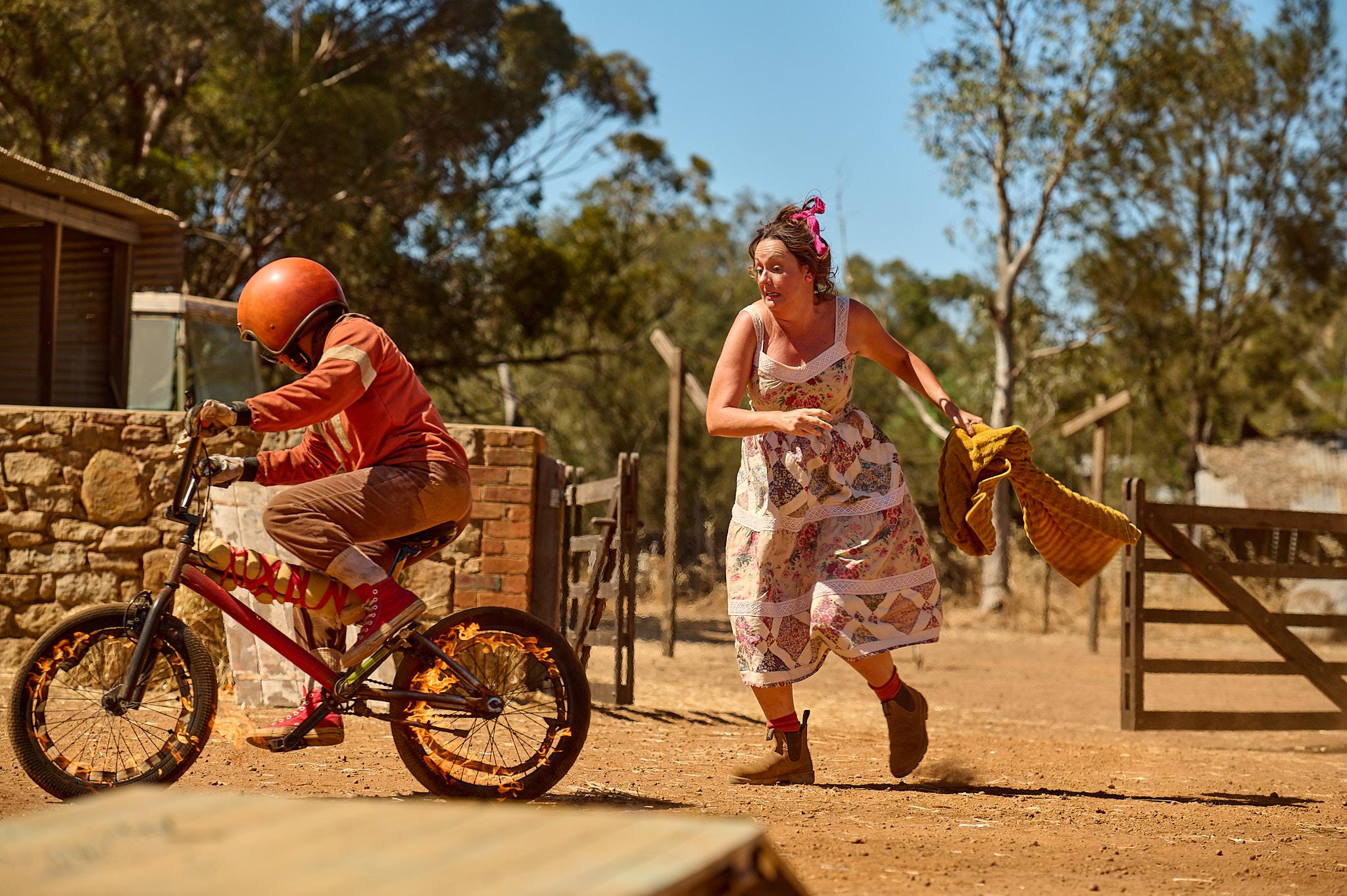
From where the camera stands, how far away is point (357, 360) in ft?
12.8

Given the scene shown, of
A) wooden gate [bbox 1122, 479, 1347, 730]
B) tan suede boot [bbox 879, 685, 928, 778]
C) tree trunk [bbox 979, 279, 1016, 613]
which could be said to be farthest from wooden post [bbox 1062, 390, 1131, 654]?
tan suede boot [bbox 879, 685, 928, 778]

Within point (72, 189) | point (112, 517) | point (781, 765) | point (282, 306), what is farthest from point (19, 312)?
point (781, 765)

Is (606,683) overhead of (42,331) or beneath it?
beneath

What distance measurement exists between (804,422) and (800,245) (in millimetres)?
858

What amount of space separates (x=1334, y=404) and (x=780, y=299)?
176ft

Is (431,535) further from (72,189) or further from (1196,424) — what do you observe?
(1196,424)

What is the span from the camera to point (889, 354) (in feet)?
16.6

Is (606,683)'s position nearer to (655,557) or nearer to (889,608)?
(889,608)

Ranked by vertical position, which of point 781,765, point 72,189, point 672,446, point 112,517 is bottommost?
point 781,765

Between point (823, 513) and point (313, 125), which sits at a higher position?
point (313, 125)

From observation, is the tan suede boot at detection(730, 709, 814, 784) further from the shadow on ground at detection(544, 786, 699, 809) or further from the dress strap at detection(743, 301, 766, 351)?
the dress strap at detection(743, 301, 766, 351)

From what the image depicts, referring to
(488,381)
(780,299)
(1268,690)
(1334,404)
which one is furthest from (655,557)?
(1334,404)

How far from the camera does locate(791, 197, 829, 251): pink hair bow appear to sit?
4.98 m

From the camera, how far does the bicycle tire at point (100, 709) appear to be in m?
3.87
